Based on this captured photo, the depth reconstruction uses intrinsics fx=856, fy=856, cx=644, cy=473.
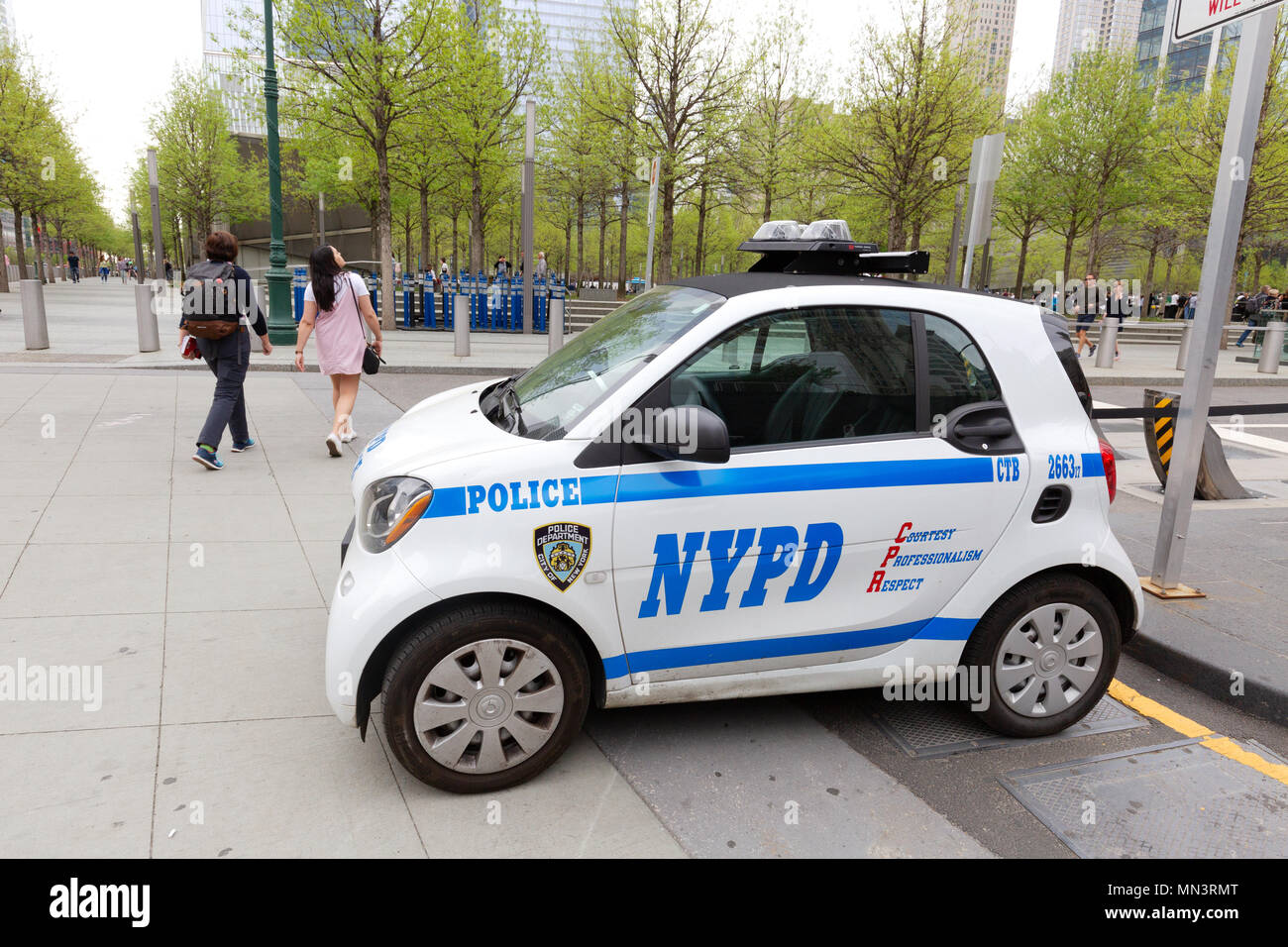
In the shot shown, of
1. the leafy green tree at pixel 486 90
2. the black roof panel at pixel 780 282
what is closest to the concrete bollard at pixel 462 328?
the leafy green tree at pixel 486 90

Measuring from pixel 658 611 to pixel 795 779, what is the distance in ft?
2.78

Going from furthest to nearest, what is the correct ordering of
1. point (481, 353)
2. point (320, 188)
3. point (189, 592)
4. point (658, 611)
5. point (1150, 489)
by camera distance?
point (320, 188), point (481, 353), point (1150, 489), point (189, 592), point (658, 611)

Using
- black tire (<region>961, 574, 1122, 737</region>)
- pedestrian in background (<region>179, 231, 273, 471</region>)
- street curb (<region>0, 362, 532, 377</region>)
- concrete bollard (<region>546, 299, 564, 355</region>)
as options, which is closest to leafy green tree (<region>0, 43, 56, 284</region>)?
street curb (<region>0, 362, 532, 377</region>)

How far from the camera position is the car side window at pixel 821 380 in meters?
3.17

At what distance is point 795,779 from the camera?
3.17m

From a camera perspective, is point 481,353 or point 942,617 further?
point 481,353

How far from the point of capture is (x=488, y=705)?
9.48 ft

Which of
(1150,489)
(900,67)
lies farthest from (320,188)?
(1150,489)

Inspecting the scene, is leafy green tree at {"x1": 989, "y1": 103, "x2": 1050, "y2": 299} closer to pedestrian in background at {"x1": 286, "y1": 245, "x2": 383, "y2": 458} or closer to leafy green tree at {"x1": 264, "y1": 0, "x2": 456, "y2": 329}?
leafy green tree at {"x1": 264, "y1": 0, "x2": 456, "y2": 329}

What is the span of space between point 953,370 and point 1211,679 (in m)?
2.13

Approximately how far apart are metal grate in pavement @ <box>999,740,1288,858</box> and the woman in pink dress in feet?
19.7

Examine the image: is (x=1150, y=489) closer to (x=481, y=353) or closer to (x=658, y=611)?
(x=658, y=611)

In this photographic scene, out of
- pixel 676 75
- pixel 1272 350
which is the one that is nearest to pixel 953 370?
pixel 1272 350

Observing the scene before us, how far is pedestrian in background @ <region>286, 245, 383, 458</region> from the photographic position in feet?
23.5
